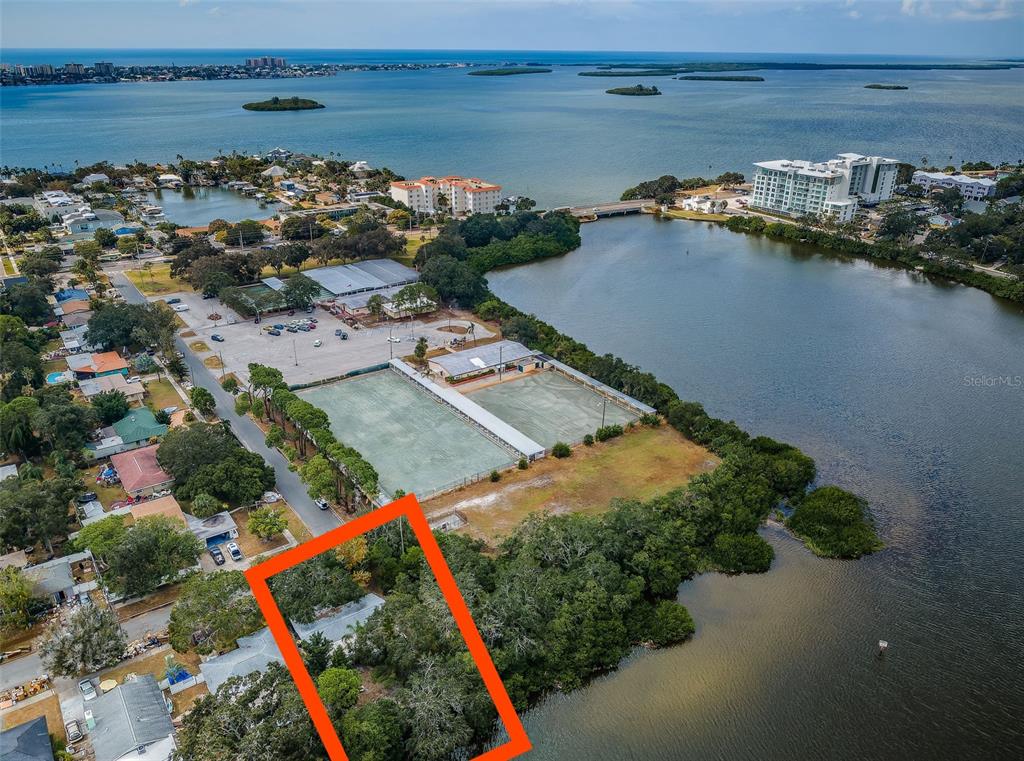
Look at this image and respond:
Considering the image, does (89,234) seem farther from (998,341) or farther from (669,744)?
(998,341)

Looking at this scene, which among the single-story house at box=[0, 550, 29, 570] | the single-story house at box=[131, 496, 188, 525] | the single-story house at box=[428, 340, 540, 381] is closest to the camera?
the single-story house at box=[0, 550, 29, 570]

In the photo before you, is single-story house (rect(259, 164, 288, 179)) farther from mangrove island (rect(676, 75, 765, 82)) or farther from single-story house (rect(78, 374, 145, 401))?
mangrove island (rect(676, 75, 765, 82))

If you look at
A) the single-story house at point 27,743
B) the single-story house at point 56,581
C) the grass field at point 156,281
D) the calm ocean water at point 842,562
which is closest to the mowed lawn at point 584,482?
the calm ocean water at point 842,562

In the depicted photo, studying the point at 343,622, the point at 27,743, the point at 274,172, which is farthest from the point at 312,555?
the point at 274,172

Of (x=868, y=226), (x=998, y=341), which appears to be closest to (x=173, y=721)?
(x=998, y=341)

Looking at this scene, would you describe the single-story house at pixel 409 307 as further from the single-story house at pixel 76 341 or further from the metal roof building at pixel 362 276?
the single-story house at pixel 76 341

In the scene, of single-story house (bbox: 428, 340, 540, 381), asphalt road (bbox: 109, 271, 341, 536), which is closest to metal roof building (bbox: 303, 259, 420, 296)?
asphalt road (bbox: 109, 271, 341, 536)
